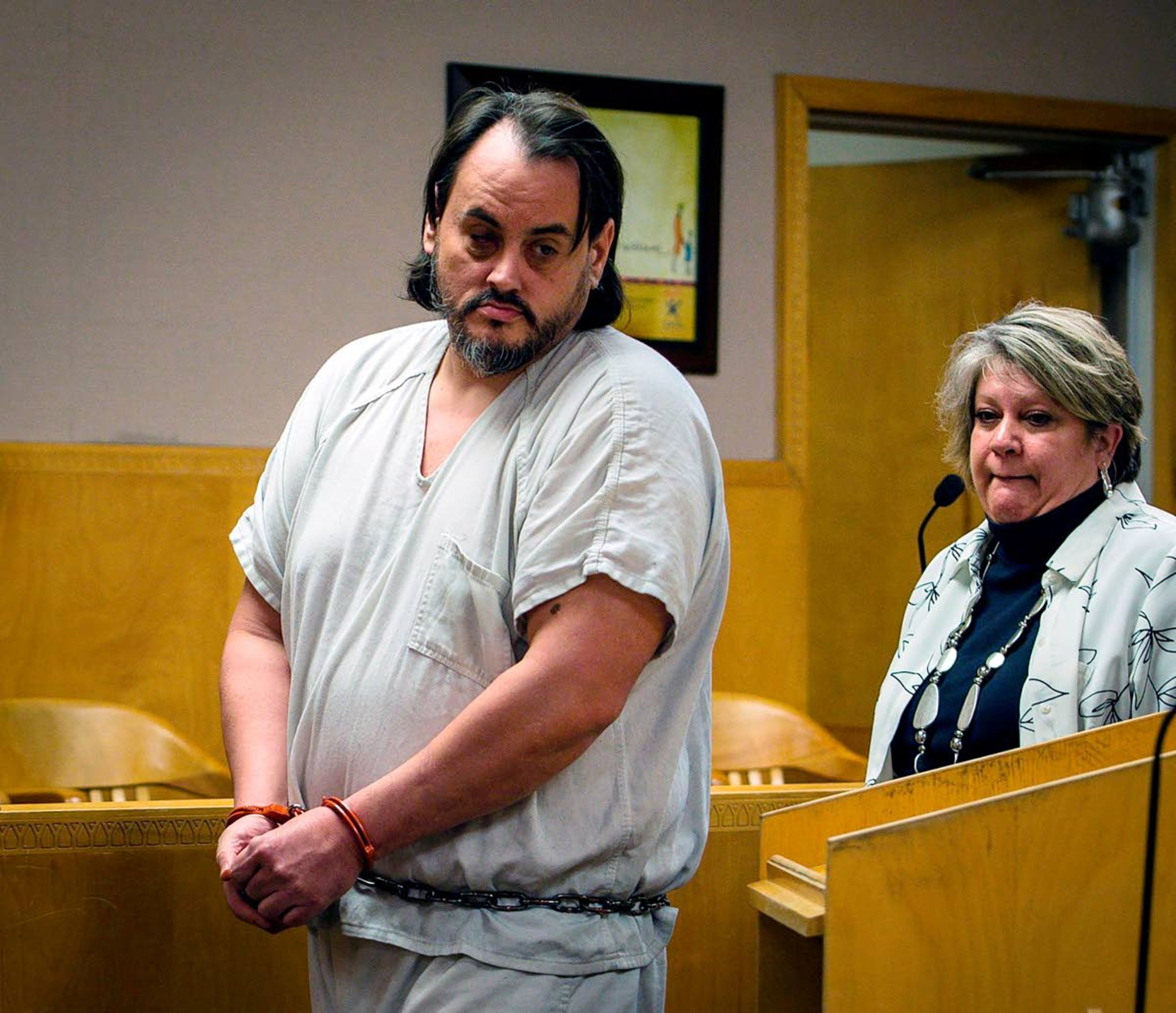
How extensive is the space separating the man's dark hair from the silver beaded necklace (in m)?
0.78

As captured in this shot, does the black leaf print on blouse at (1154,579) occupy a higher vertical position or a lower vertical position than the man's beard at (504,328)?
lower

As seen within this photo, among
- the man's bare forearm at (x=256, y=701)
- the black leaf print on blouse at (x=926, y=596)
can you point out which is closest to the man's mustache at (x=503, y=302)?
the man's bare forearm at (x=256, y=701)

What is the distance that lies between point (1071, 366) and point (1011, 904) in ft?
3.54

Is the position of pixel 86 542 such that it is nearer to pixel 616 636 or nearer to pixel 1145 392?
pixel 616 636

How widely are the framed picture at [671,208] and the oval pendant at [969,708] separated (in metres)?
1.85

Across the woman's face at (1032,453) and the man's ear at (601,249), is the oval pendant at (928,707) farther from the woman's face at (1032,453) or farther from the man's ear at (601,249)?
the man's ear at (601,249)

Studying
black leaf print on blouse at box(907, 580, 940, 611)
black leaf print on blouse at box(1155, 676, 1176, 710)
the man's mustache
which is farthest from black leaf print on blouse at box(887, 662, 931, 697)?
the man's mustache

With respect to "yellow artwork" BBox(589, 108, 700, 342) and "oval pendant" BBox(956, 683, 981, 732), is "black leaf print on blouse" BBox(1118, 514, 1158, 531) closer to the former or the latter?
"oval pendant" BBox(956, 683, 981, 732)

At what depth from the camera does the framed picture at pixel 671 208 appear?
11.8ft

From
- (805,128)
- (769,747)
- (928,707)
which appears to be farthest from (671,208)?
(928,707)

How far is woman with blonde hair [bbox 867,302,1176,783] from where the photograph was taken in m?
1.75

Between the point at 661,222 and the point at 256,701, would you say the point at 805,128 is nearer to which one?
the point at 661,222

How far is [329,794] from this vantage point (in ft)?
4.42

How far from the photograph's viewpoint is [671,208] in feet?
11.9
